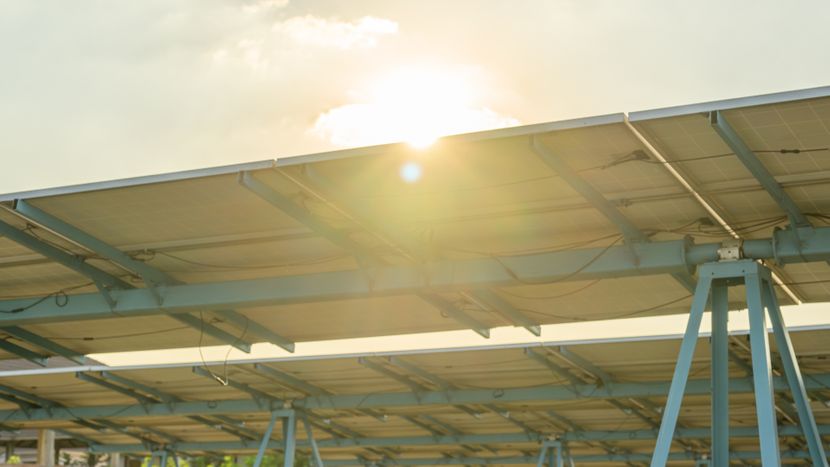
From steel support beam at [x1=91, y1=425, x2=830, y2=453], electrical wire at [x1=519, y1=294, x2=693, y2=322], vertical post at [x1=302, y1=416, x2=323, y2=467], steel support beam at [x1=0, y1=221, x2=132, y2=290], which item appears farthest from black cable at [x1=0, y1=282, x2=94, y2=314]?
steel support beam at [x1=91, y1=425, x2=830, y2=453]

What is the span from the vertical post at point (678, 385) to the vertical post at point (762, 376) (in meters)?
0.49

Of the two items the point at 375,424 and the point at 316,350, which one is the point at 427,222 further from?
the point at 375,424

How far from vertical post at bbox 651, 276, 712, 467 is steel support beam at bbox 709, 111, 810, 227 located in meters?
1.20

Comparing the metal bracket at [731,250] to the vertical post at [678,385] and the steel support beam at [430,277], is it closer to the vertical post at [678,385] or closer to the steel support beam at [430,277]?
the steel support beam at [430,277]

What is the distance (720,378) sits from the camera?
1045 cm

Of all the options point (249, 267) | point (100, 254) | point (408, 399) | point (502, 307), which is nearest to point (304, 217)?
point (249, 267)

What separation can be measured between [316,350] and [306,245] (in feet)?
22.4

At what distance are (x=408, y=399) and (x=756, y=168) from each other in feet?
42.5

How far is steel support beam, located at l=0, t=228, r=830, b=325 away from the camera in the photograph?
10734mm

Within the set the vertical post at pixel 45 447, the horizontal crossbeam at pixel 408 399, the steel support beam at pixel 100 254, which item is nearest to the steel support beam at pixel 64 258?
the steel support beam at pixel 100 254

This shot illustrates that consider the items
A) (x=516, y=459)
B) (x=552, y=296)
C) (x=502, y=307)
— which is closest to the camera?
(x=552, y=296)

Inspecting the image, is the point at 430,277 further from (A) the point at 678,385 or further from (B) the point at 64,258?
(B) the point at 64,258

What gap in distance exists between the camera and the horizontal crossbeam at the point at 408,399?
1892 cm

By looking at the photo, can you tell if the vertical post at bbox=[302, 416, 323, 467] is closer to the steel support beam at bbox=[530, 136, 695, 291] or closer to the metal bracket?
the steel support beam at bbox=[530, 136, 695, 291]
